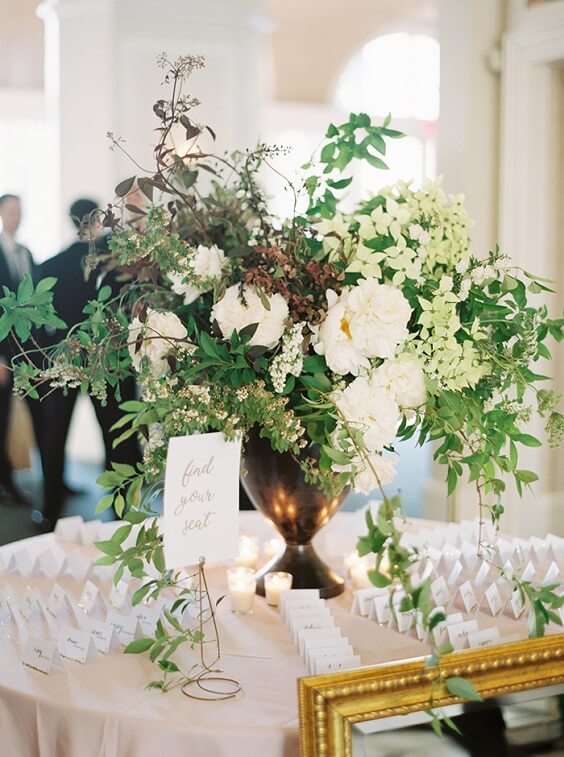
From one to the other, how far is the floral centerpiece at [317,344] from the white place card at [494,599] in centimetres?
21

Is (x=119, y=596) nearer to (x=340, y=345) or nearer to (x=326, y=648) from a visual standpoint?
(x=326, y=648)

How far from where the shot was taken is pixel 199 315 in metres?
1.48

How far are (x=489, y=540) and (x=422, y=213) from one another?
67 cm

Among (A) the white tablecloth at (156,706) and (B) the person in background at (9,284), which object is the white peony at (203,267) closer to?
(A) the white tablecloth at (156,706)

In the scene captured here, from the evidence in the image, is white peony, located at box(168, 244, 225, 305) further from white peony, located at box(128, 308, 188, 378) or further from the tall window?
the tall window

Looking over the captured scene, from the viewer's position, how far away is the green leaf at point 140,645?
1.26 meters

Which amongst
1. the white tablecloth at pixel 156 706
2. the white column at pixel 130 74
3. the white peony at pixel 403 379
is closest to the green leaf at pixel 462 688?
the white tablecloth at pixel 156 706

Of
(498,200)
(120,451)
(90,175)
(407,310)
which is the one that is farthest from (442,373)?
(90,175)

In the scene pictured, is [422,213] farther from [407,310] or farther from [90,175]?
[90,175]

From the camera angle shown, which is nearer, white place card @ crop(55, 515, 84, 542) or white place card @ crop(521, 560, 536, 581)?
white place card @ crop(521, 560, 536, 581)

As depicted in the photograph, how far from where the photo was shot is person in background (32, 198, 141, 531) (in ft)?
14.7

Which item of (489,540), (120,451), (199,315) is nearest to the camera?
(199,315)

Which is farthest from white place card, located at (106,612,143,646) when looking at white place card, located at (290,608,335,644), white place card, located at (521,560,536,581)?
white place card, located at (521,560,536,581)

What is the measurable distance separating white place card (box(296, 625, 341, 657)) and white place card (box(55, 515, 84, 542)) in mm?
773
